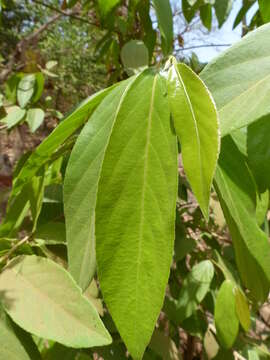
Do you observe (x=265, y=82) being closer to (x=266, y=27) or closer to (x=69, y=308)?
(x=266, y=27)

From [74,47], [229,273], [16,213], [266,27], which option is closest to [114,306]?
[266,27]

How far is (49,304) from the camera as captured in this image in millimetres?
378

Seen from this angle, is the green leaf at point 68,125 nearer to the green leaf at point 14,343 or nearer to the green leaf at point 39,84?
the green leaf at point 14,343

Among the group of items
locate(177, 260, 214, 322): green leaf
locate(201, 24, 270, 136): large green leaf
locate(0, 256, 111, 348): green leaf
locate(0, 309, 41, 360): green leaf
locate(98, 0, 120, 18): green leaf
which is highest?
locate(98, 0, 120, 18): green leaf

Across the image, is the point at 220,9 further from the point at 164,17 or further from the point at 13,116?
the point at 13,116

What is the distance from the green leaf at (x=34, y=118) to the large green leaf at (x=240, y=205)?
0.79 metres

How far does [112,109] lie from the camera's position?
1.08 feet

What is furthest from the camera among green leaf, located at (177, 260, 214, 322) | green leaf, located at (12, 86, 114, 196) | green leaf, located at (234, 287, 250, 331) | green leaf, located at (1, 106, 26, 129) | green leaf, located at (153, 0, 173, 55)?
green leaf, located at (1, 106, 26, 129)

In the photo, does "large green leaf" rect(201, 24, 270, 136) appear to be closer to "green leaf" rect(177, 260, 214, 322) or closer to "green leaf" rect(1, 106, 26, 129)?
"green leaf" rect(177, 260, 214, 322)

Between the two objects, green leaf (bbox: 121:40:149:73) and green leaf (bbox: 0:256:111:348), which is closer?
green leaf (bbox: 0:256:111:348)

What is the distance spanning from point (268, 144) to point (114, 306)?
188 mm

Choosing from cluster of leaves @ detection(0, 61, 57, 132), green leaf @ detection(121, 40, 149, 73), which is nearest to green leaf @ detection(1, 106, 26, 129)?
cluster of leaves @ detection(0, 61, 57, 132)

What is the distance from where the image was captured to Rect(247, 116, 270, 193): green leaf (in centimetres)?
33

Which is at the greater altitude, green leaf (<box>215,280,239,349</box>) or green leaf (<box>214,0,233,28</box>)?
green leaf (<box>214,0,233,28</box>)
